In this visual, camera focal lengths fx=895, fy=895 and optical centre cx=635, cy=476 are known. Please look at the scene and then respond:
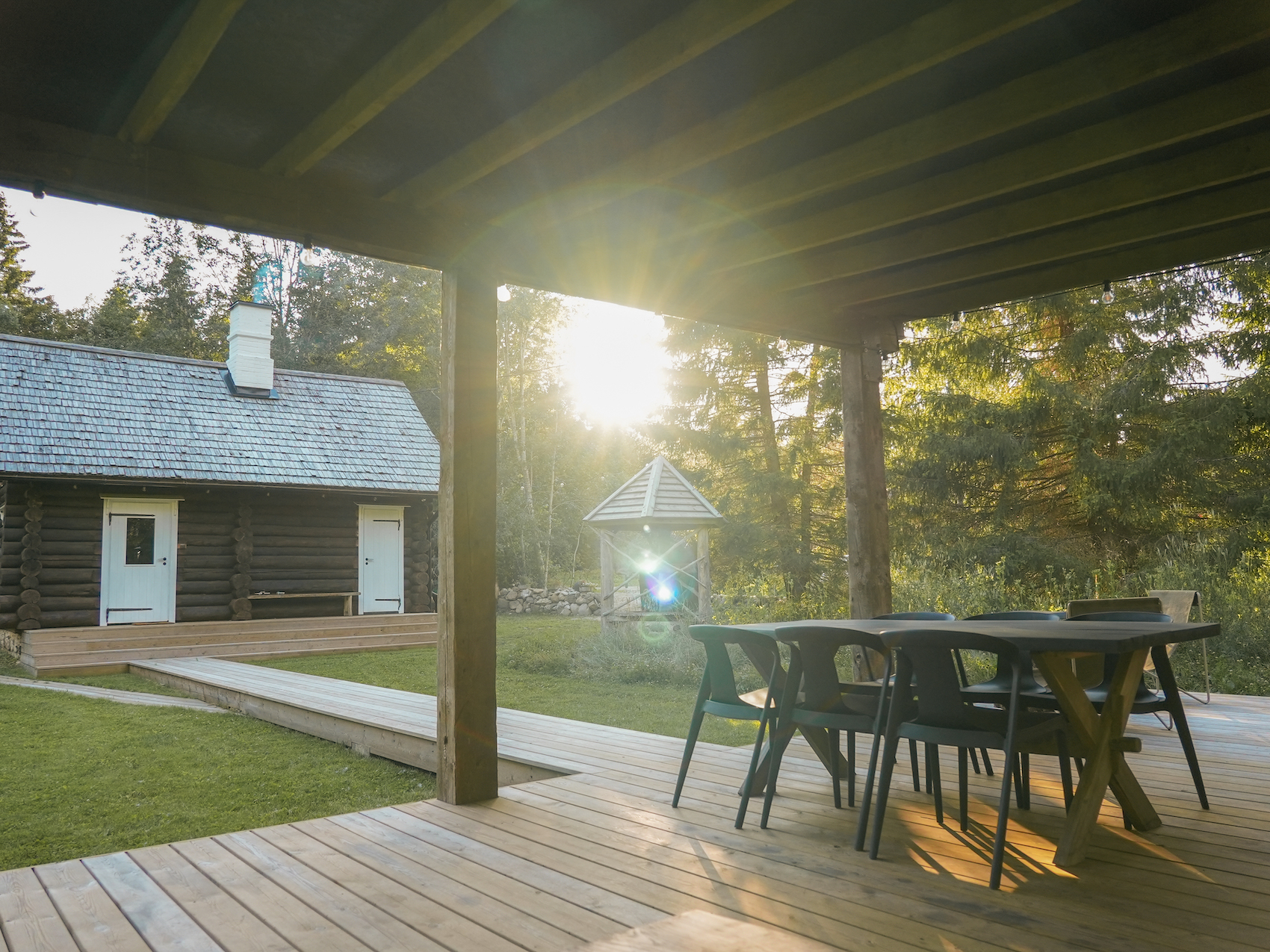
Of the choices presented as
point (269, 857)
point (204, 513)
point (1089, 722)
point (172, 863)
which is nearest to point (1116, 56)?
point (1089, 722)

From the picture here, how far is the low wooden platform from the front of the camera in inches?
458

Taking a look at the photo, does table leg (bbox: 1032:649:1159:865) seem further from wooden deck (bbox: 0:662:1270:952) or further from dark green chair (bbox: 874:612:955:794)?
dark green chair (bbox: 874:612:955:794)

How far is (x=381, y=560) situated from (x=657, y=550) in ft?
19.5

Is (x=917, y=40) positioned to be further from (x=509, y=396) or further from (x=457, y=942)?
(x=509, y=396)

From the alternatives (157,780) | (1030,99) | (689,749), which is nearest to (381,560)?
(157,780)

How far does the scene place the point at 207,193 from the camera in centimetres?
384

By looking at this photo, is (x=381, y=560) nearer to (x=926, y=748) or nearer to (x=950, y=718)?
(x=926, y=748)

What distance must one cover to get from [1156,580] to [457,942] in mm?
9767

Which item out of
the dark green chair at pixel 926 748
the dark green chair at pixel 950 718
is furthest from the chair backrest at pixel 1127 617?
the dark green chair at pixel 950 718

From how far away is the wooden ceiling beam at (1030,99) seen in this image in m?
3.04

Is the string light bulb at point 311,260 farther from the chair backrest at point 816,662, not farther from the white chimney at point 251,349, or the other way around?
the chair backrest at point 816,662

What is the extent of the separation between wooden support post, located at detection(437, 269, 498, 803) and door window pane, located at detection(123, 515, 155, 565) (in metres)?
10.7

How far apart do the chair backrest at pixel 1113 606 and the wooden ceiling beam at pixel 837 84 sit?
12.6ft

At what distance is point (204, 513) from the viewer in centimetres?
1394
